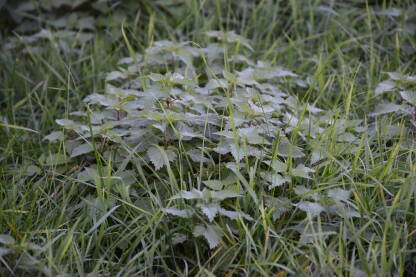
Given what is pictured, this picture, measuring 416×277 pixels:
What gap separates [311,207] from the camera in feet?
5.75

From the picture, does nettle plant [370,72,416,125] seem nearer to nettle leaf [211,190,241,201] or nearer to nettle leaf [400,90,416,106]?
nettle leaf [400,90,416,106]

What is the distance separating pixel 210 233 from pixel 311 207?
37cm

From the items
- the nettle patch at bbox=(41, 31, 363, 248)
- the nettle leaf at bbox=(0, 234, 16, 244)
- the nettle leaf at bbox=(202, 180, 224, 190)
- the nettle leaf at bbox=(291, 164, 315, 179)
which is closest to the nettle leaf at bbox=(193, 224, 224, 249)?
the nettle patch at bbox=(41, 31, 363, 248)

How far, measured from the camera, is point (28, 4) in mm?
3297

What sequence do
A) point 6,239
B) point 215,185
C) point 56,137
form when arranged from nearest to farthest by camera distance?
point 6,239 → point 215,185 → point 56,137

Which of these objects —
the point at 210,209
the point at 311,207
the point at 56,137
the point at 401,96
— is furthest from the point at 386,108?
the point at 56,137

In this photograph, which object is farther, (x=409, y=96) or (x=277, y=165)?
(x=409, y=96)

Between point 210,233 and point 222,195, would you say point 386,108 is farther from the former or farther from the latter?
point 210,233

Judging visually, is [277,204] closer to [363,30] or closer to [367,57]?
[367,57]

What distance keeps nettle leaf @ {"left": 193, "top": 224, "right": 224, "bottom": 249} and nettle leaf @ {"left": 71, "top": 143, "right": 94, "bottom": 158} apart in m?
0.66

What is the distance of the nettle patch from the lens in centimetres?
180

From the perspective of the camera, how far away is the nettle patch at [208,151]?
5.92 feet

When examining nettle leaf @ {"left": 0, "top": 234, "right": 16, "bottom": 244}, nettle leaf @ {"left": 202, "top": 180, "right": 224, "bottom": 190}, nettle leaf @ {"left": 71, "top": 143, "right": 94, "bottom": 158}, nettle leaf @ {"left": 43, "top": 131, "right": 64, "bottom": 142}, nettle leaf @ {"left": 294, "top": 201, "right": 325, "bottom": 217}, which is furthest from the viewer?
nettle leaf @ {"left": 43, "top": 131, "right": 64, "bottom": 142}

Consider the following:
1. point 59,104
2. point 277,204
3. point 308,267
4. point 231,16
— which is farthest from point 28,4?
point 308,267
